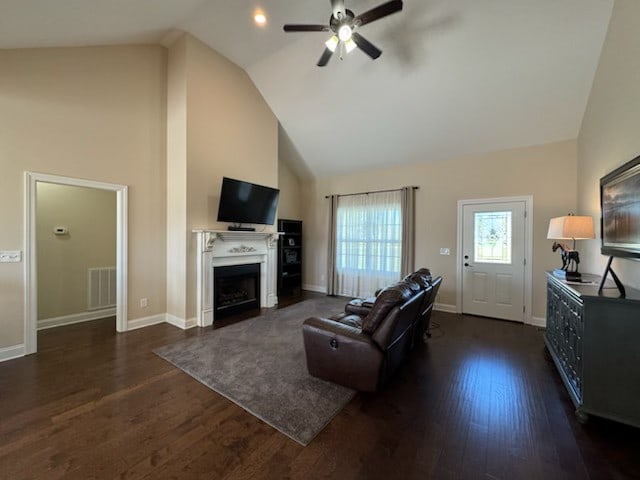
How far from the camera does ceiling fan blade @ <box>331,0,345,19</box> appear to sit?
2.62 meters

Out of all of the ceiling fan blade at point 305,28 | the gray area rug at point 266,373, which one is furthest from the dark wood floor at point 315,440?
the ceiling fan blade at point 305,28

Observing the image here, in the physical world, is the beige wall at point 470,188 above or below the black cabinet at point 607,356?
above

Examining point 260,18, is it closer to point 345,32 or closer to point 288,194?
point 345,32

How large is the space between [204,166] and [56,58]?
200cm

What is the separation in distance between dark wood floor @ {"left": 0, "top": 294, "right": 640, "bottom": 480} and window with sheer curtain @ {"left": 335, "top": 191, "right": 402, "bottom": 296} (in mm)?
3016

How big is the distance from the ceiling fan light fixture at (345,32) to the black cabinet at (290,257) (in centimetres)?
406

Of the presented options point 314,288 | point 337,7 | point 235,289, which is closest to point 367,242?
point 314,288

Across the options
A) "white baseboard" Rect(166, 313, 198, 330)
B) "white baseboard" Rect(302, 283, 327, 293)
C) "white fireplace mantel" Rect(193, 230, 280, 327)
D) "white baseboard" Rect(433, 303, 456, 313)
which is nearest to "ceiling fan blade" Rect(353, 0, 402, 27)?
"white fireplace mantel" Rect(193, 230, 280, 327)

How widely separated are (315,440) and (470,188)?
4718mm

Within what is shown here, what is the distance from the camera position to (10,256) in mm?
3000

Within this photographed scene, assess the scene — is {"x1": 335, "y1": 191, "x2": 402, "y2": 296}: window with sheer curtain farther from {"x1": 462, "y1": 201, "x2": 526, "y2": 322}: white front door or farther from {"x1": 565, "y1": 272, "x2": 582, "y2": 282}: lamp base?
{"x1": 565, "y1": 272, "x2": 582, "y2": 282}: lamp base

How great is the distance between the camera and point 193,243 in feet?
13.8

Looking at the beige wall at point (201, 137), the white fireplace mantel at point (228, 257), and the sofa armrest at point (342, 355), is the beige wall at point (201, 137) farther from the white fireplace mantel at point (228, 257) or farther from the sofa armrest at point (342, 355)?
the sofa armrest at point (342, 355)

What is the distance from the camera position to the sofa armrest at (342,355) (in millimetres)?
2285
